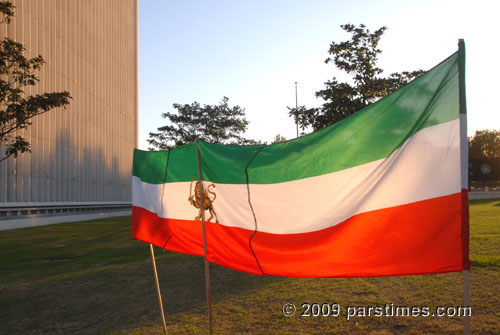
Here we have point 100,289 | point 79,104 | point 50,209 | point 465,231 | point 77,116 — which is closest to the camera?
point 465,231

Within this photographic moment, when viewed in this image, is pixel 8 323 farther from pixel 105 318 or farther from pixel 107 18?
pixel 107 18

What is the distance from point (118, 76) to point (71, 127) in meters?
16.8

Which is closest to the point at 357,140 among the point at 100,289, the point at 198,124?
the point at 100,289

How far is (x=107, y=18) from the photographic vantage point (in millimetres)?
47125

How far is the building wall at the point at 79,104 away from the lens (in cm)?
2891

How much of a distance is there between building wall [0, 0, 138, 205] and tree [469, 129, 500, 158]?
212 ft

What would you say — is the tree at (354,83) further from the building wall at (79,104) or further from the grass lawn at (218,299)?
the building wall at (79,104)

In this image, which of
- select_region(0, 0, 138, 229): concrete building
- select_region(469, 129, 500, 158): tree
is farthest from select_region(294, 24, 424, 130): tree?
select_region(469, 129, 500, 158): tree

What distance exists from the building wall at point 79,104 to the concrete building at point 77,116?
7 cm

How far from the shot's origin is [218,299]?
711 centimetres

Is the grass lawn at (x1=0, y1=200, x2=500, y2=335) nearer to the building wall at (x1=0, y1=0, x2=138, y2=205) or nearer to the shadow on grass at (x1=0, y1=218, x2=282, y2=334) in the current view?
the shadow on grass at (x1=0, y1=218, x2=282, y2=334)

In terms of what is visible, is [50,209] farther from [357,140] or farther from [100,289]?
[357,140]

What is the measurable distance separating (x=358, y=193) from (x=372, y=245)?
0.42m

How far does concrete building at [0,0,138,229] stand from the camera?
28344mm
